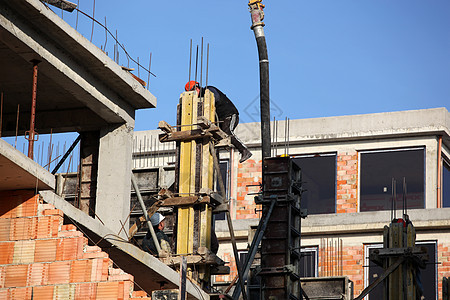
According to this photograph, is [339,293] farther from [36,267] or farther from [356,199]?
[36,267]

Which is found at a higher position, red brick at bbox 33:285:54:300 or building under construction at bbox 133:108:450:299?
building under construction at bbox 133:108:450:299

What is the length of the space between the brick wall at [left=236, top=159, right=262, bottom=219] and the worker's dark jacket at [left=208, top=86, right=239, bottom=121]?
431 inches

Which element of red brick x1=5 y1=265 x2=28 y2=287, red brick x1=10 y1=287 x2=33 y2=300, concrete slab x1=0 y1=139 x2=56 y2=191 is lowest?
red brick x1=10 y1=287 x2=33 y2=300

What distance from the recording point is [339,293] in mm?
31031

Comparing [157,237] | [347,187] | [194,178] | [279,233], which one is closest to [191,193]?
[194,178]

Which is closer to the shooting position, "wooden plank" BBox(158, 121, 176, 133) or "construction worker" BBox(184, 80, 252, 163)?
"wooden plank" BBox(158, 121, 176, 133)

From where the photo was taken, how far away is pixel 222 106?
28109 mm

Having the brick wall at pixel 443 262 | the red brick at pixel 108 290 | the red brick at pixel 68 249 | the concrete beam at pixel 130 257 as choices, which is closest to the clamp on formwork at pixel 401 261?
the concrete beam at pixel 130 257

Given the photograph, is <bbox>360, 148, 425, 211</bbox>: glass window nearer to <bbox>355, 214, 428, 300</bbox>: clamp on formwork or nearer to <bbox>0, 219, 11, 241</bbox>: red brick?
<bbox>355, 214, 428, 300</bbox>: clamp on formwork

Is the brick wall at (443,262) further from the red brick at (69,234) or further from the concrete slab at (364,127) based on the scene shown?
the red brick at (69,234)

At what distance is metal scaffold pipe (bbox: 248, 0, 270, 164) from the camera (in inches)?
1127

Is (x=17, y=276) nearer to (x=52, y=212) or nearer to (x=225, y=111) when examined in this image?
(x=52, y=212)

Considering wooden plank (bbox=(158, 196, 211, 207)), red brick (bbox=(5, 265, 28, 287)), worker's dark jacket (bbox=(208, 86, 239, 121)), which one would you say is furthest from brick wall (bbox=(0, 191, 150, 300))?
worker's dark jacket (bbox=(208, 86, 239, 121))

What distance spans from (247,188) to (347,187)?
346 centimetres
